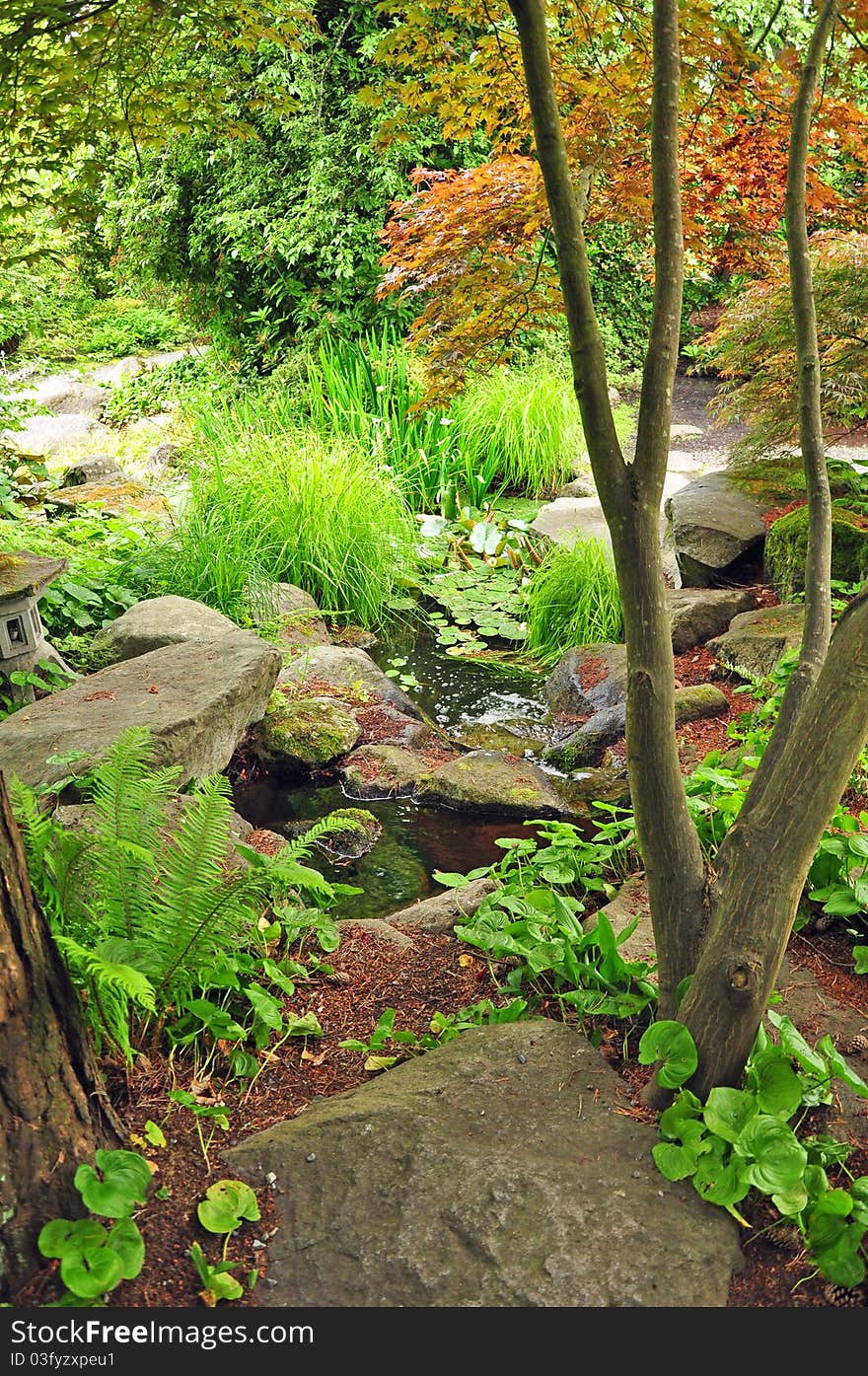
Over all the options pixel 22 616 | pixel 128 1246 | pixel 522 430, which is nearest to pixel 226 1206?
pixel 128 1246

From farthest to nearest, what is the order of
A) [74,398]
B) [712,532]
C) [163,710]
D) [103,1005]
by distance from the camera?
[74,398]
[712,532]
[163,710]
[103,1005]

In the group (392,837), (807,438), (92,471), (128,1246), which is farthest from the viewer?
(92,471)

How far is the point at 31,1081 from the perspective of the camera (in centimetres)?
169

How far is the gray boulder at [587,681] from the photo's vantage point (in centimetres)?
532

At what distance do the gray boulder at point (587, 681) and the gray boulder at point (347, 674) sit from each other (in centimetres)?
76

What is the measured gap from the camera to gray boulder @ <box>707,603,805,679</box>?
16.0ft

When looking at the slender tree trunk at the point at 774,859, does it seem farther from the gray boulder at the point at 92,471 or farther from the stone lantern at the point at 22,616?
the gray boulder at the point at 92,471

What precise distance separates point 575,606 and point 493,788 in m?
2.00

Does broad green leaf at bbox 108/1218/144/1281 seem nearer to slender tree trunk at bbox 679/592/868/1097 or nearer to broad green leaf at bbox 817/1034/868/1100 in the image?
slender tree trunk at bbox 679/592/868/1097

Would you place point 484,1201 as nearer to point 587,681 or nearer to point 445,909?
point 445,909

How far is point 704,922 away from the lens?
7.10ft

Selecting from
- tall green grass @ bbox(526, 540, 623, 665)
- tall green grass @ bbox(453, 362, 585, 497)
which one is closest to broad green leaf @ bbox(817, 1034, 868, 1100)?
tall green grass @ bbox(526, 540, 623, 665)

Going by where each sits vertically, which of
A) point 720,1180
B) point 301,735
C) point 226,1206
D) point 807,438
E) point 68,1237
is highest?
point 807,438

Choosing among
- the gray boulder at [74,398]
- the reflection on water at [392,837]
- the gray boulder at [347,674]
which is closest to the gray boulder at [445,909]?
the reflection on water at [392,837]
